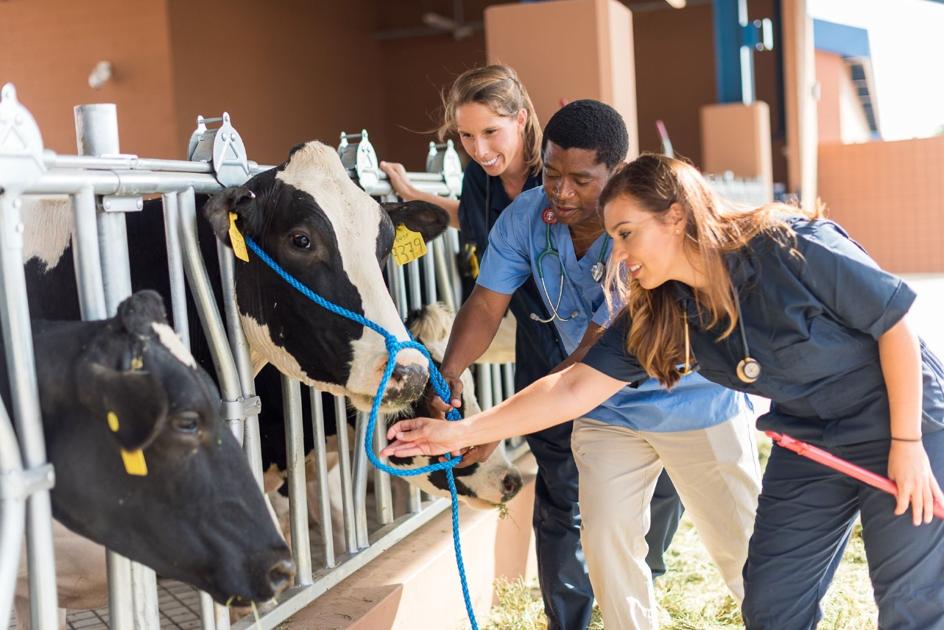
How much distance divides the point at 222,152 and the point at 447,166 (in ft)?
5.25

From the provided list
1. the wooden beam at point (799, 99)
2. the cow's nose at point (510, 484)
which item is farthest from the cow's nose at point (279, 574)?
the wooden beam at point (799, 99)

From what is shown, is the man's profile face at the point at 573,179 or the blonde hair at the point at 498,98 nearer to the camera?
the man's profile face at the point at 573,179

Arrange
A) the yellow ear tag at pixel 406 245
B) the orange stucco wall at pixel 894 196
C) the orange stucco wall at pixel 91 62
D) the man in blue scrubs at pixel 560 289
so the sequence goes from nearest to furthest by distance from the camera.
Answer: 1. the man in blue scrubs at pixel 560 289
2. the yellow ear tag at pixel 406 245
3. the orange stucco wall at pixel 91 62
4. the orange stucco wall at pixel 894 196

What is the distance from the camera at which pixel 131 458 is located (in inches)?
66.9

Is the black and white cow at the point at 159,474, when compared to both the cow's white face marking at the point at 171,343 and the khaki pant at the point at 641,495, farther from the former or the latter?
the khaki pant at the point at 641,495

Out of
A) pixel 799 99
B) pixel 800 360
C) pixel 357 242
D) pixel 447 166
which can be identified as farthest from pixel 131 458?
pixel 799 99

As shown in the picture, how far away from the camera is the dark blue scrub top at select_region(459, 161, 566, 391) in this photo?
327cm

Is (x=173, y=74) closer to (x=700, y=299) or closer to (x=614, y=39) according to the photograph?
(x=614, y=39)

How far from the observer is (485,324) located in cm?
296

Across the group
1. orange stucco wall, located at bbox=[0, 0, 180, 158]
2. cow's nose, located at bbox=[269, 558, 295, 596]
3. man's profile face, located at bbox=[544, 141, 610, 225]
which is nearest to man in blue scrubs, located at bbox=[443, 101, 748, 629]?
man's profile face, located at bbox=[544, 141, 610, 225]

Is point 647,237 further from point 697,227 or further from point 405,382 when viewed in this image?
point 405,382

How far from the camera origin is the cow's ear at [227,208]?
8.14 ft

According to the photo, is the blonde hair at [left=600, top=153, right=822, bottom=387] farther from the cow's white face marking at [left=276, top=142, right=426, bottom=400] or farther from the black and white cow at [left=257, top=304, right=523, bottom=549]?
the black and white cow at [left=257, top=304, right=523, bottom=549]

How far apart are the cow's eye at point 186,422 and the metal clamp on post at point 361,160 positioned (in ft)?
5.58
